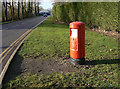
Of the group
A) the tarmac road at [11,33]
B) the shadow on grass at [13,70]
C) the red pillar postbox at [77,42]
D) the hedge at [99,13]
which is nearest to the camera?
the shadow on grass at [13,70]

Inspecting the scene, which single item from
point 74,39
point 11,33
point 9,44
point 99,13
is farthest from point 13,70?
point 11,33

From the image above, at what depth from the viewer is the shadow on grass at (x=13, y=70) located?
4.19 meters

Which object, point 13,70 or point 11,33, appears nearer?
point 13,70

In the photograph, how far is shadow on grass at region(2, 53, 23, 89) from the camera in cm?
419

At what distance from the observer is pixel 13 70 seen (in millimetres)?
4965

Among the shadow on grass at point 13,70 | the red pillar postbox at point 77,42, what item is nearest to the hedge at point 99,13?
the red pillar postbox at point 77,42

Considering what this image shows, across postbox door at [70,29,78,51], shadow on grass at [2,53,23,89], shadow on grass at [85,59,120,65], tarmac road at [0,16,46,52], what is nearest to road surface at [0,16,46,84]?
tarmac road at [0,16,46,52]

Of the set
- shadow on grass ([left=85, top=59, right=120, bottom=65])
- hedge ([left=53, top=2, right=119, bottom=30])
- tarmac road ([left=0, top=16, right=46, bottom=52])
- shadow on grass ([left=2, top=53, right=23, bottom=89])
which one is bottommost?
shadow on grass ([left=2, top=53, right=23, bottom=89])

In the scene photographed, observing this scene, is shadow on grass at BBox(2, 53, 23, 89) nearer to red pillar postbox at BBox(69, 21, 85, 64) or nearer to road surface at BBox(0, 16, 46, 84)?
road surface at BBox(0, 16, 46, 84)

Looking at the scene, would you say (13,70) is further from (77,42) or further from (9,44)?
(9,44)

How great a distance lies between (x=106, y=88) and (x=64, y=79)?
42.3 inches

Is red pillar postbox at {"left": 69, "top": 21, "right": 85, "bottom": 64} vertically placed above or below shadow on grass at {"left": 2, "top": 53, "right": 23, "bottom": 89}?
above

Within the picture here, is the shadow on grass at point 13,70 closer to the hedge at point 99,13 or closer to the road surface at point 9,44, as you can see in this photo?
the road surface at point 9,44

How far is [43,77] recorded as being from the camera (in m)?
4.31
